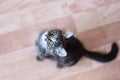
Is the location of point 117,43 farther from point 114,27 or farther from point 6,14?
point 6,14

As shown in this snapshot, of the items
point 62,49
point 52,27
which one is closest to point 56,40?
point 62,49

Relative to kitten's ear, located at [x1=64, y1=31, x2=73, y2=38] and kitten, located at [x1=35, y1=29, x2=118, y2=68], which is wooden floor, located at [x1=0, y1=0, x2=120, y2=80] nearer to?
kitten, located at [x1=35, y1=29, x2=118, y2=68]

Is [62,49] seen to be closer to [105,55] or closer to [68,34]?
[68,34]

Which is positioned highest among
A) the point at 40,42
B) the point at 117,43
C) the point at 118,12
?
the point at 40,42

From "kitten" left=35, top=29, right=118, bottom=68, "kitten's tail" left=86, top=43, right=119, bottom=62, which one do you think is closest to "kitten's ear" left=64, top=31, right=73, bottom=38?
"kitten" left=35, top=29, right=118, bottom=68

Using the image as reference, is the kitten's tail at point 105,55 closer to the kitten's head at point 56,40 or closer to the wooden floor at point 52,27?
the wooden floor at point 52,27

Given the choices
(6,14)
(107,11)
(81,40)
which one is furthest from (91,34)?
(6,14)

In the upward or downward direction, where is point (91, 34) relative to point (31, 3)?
downward

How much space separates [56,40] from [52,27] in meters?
0.31

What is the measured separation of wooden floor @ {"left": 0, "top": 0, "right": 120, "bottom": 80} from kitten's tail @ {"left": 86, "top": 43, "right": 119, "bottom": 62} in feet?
0.12

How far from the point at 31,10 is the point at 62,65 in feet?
1.14

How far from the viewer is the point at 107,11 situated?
1.37m

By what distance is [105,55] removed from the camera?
1.26 meters

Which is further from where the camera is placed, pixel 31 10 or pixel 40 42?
pixel 31 10
